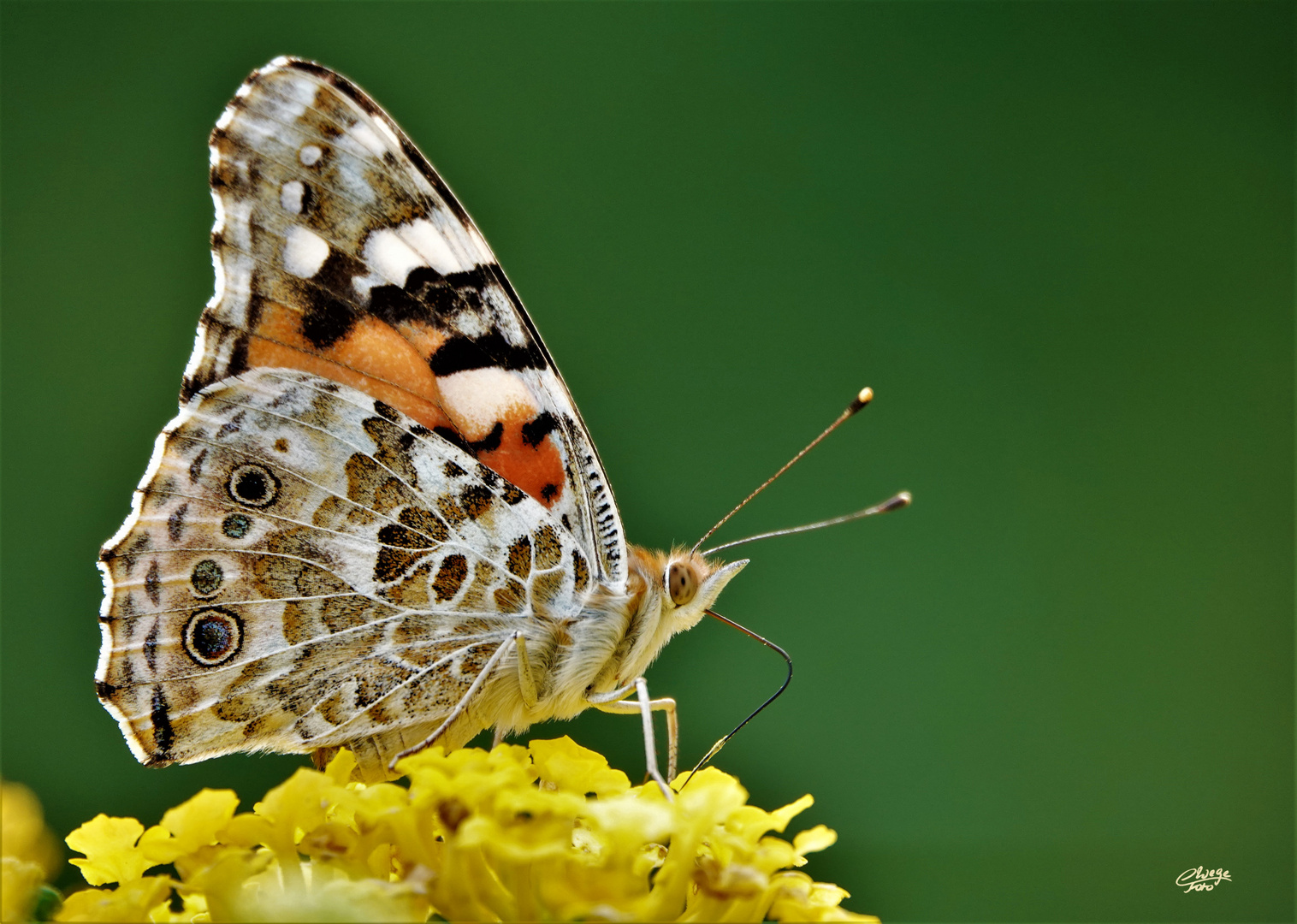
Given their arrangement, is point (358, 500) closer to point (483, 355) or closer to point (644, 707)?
point (483, 355)

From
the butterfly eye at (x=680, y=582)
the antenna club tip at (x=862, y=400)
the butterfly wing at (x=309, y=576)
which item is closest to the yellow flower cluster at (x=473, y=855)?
the butterfly wing at (x=309, y=576)

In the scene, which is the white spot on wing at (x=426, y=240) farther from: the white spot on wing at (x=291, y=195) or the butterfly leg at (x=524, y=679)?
the butterfly leg at (x=524, y=679)

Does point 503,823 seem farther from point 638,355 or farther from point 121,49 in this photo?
point 121,49

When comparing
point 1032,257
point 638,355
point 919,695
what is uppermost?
point 1032,257

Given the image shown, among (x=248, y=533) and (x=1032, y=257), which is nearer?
(x=248, y=533)

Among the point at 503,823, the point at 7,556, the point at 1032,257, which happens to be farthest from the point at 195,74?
the point at 503,823

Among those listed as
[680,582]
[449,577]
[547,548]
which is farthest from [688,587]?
[449,577]

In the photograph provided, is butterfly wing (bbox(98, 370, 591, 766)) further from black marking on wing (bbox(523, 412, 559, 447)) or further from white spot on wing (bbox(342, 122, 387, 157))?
white spot on wing (bbox(342, 122, 387, 157))
